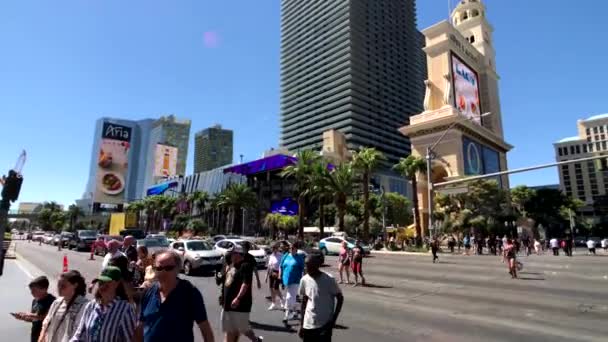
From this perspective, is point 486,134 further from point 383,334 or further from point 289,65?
point 289,65

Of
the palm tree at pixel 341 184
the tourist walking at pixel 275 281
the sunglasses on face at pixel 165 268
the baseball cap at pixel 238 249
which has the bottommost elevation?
the tourist walking at pixel 275 281

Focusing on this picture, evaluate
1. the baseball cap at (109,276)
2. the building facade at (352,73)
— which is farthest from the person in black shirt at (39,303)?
the building facade at (352,73)

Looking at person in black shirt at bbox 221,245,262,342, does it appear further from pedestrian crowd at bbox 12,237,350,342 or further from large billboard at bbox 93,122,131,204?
large billboard at bbox 93,122,131,204

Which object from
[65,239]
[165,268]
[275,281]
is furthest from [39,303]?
[65,239]

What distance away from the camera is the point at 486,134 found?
2778 inches

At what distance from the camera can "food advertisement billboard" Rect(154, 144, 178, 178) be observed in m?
89.6

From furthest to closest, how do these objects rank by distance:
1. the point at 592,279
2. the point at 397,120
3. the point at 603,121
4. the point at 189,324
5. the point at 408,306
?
the point at 397,120
the point at 603,121
the point at 592,279
the point at 408,306
the point at 189,324

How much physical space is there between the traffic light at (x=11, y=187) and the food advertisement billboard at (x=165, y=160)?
81361 millimetres

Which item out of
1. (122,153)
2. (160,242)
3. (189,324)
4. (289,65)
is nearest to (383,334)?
(189,324)

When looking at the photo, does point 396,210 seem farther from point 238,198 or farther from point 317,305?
point 317,305

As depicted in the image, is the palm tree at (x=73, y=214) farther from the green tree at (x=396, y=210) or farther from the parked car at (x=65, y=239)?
the green tree at (x=396, y=210)

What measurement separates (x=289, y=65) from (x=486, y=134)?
125163mm

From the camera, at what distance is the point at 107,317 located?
3.29 metres

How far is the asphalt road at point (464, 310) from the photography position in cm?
728
